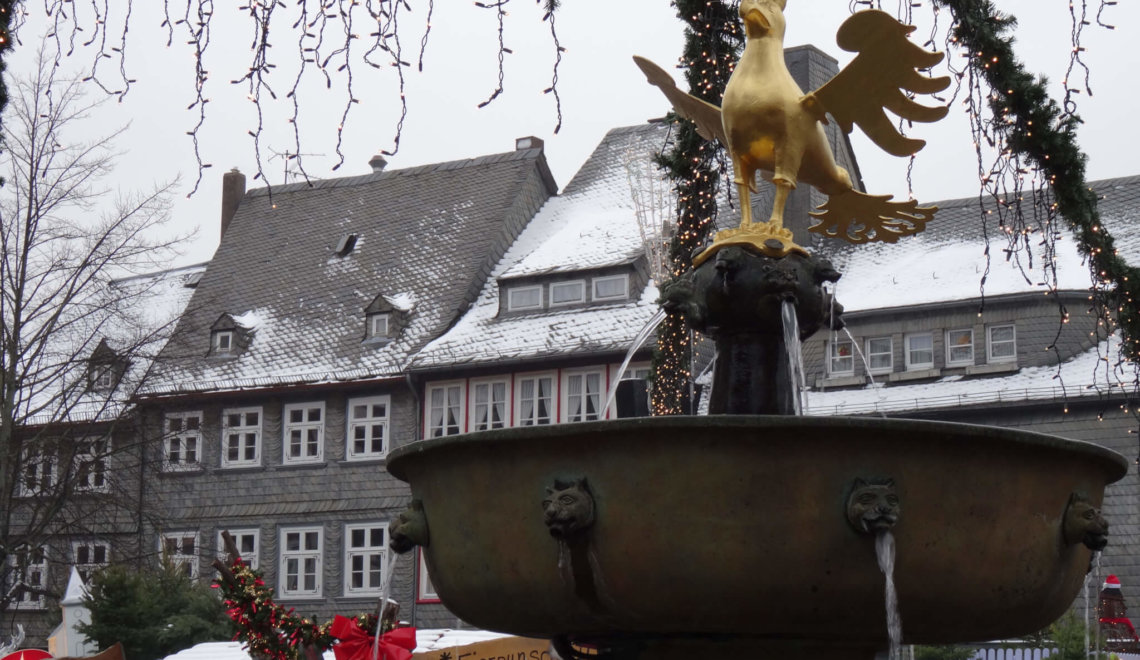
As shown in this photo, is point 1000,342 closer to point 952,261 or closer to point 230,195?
point 952,261

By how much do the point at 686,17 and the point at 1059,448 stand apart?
4.34m

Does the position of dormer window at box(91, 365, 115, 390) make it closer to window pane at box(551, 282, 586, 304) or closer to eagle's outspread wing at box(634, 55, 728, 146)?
window pane at box(551, 282, 586, 304)

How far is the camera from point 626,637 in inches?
193

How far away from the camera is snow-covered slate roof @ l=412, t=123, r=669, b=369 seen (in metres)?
30.3

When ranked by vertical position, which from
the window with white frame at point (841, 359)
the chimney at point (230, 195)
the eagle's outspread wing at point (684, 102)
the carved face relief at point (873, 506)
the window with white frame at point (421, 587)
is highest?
the chimney at point (230, 195)

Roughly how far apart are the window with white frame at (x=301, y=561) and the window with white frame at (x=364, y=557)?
634mm

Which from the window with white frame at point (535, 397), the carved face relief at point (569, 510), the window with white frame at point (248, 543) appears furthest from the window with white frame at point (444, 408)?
the carved face relief at point (569, 510)

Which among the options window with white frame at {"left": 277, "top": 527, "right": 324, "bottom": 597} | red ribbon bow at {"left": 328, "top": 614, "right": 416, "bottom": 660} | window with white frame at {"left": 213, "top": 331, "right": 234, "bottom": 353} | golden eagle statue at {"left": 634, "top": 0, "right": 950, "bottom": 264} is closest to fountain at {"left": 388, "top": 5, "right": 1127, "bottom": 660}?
golden eagle statue at {"left": 634, "top": 0, "right": 950, "bottom": 264}

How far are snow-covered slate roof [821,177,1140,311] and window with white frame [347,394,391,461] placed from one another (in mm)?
9001

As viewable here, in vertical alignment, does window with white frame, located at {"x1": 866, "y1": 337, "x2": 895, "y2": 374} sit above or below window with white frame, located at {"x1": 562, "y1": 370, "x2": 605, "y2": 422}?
above

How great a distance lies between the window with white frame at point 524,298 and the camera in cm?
3180

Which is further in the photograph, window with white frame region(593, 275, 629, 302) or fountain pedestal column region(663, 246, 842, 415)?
window with white frame region(593, 275, 629, 302)

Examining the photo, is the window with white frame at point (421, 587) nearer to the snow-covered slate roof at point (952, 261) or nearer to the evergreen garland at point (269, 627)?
the snow-covered slate roof at point (952, 261)

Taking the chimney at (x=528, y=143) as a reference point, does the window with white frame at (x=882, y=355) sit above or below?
below
